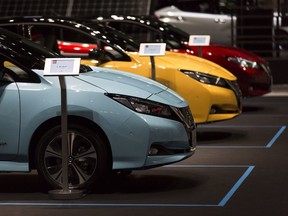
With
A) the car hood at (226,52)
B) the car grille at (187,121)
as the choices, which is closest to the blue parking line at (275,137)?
the car hood at (226,52)

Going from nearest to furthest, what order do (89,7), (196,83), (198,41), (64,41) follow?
(196,83) → (198,41) → (64,41) → (89,7)

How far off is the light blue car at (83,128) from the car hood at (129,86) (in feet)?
0.04

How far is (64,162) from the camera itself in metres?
8.41

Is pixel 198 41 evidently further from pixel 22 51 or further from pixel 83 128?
pixel 83 128

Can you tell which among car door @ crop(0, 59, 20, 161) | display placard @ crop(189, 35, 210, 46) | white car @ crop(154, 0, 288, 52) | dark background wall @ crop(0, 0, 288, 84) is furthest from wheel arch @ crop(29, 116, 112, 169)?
white car @ crop(154, 0, 288, 52)

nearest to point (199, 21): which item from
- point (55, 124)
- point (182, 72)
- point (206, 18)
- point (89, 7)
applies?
point (206, 18)

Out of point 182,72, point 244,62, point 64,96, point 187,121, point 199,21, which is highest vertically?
point 64,96

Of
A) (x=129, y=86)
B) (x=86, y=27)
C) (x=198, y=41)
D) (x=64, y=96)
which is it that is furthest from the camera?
(x=198, y=41)

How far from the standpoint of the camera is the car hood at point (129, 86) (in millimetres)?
8680

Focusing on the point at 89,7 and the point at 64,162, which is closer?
the point at 64,162

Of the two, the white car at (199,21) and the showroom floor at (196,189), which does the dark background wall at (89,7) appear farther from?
the showroom floor at (196,189)

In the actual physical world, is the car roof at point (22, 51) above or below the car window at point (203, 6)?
above

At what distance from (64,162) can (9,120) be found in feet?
2.02

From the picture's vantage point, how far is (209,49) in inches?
597
